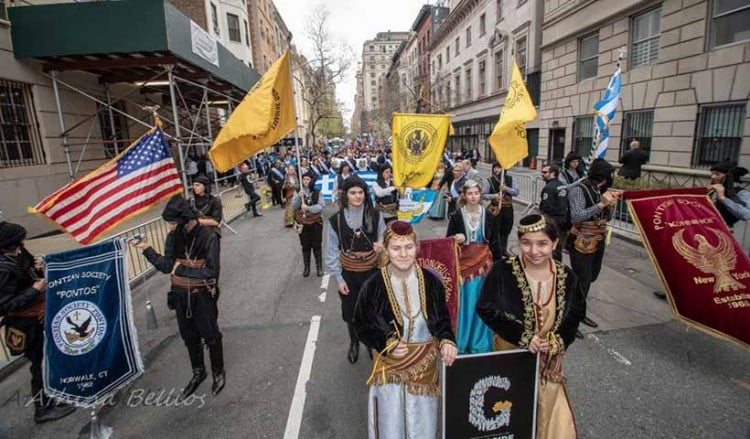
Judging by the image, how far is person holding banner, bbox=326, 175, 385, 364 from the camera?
4.19 meters

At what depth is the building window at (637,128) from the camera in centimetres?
1324

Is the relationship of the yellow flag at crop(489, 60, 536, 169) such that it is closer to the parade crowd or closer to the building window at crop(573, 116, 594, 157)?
the parade crowd

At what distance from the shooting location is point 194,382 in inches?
155

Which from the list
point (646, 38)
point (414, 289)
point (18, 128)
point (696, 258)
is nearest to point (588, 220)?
point (696, 258)

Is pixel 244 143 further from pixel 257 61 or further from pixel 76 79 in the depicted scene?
pixel 257 61

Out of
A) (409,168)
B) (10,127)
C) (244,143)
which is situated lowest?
(409,168)

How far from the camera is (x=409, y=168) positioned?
A: 6773mm

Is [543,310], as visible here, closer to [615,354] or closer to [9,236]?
[615,354]

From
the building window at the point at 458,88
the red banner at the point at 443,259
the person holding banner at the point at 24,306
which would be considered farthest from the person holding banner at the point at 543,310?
the building window at the point at 458,88

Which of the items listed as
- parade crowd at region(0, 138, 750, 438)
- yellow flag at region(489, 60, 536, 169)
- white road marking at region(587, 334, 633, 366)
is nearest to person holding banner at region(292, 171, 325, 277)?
parade crowd at region(0, 138, 750, 438)

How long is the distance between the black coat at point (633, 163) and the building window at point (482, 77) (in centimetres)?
2007

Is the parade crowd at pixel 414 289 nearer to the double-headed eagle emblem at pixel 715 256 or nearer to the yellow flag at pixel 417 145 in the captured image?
the double-headed eagle emblem at pixel 715 256

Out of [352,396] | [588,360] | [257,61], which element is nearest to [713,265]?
[588,360]

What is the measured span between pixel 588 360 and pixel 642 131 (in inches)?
501
